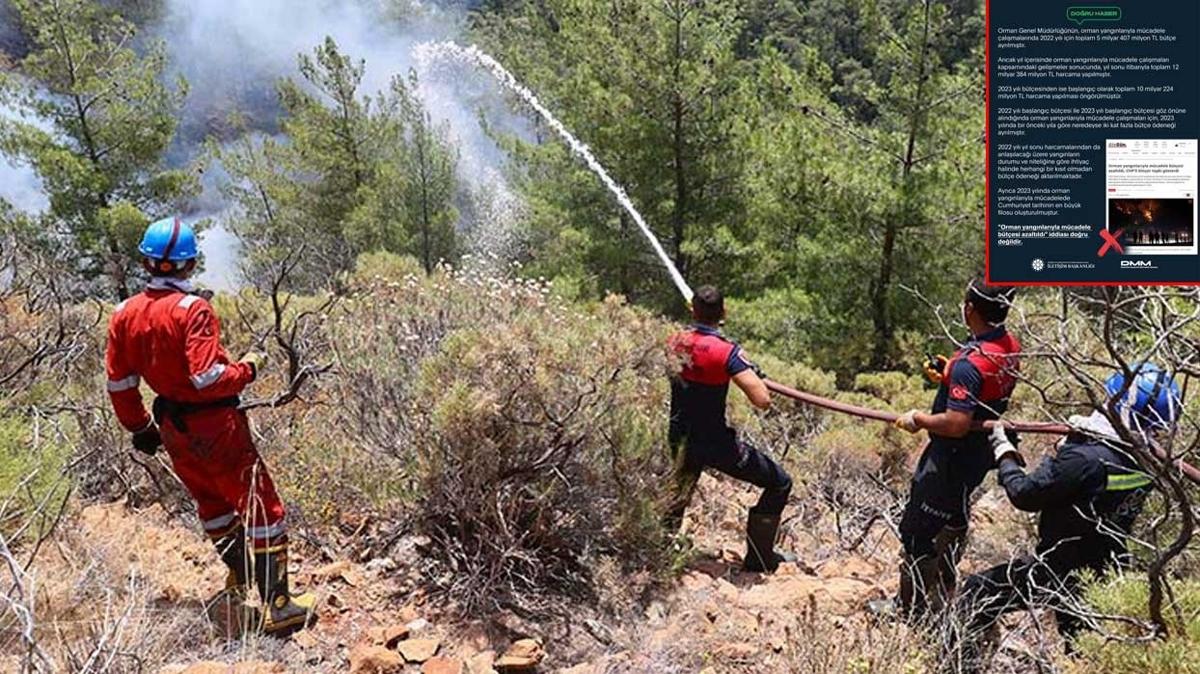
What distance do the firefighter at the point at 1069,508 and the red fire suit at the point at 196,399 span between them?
8.53 feet

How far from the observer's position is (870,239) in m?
10.7

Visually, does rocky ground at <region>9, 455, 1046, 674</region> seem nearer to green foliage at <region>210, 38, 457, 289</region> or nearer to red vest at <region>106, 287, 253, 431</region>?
red vest at <region>106, 287, 253, 431</region>

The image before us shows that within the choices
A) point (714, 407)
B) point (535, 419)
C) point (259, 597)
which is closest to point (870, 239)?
point (714, 407)

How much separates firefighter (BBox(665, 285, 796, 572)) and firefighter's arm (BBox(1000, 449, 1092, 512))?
1.09m

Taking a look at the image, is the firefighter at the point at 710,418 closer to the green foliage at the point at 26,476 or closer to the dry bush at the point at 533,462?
the dry bush at the point at 533,462

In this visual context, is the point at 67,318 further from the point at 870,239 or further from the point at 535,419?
the point at 870,239

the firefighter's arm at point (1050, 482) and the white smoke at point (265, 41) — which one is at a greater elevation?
the white smoke at point (265, 41)

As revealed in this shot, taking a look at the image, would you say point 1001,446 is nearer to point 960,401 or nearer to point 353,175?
point 960,401

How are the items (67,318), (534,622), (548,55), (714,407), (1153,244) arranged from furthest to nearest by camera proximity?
(548,55) → (67,318) → (714,407) → (534,622) → (1153,244)

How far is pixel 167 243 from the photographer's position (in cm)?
312

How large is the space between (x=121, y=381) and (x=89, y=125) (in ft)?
48.5

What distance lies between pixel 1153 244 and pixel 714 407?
2058mm

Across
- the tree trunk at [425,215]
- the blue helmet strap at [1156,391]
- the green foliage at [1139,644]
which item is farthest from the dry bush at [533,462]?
the tree trunk at [425,215]

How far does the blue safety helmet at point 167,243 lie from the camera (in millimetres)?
3105
